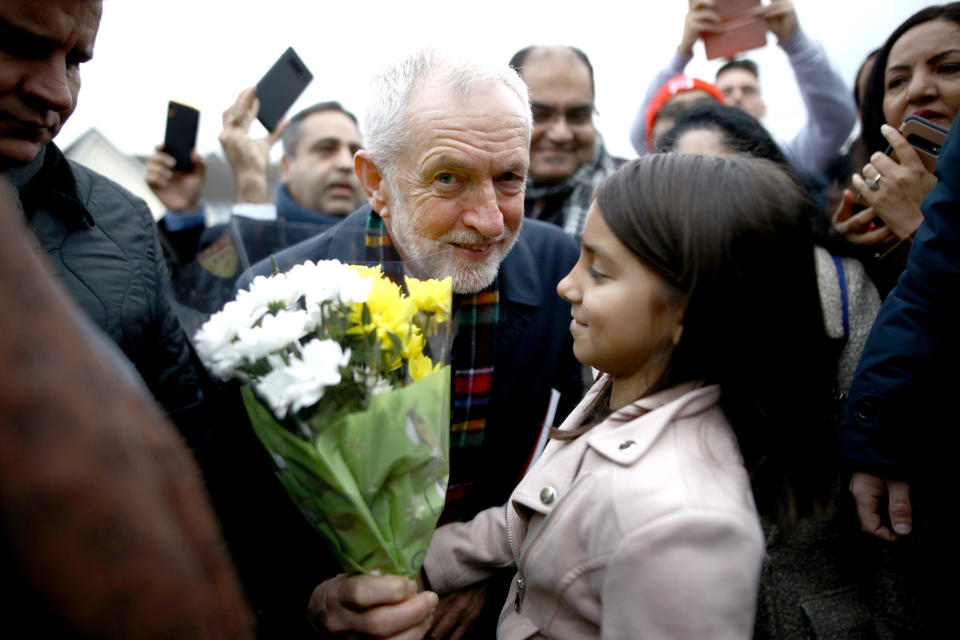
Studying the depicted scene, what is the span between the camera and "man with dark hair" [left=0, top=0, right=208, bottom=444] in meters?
1.40

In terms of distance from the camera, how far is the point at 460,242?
6.72 feet

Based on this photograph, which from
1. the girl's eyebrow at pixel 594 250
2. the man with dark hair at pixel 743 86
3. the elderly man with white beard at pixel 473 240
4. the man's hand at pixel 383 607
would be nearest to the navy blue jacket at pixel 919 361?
the girl's eyebrow at pixel 594 250

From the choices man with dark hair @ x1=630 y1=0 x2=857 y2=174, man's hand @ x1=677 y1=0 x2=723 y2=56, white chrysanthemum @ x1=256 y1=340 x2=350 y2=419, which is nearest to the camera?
white chrysanthemum @ x1=256 y1=340 x2=350 y2=419

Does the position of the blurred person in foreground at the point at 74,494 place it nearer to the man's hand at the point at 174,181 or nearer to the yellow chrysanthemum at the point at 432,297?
the yellow chrysanthemum at the point at 432,297

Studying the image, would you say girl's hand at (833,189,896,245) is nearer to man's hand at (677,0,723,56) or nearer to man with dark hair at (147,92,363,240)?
man's hand at (677,0,723,56)

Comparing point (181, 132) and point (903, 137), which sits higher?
point (181, 132)

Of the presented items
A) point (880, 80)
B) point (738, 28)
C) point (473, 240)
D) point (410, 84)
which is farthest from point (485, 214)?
point (738, 28)

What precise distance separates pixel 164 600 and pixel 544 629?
1.02m

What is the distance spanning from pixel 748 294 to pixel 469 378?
1.01 m

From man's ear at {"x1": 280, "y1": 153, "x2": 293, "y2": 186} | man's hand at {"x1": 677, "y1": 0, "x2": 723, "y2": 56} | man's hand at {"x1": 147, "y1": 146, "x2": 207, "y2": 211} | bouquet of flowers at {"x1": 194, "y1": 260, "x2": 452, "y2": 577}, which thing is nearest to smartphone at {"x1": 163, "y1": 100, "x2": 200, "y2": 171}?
man's hand at {"x1": 147, "y1": 146, "x2": 207, "y2": 211}

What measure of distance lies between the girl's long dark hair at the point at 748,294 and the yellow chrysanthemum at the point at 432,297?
42 centimetres

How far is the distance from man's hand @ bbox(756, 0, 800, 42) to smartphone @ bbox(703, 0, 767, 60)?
1.4 inches

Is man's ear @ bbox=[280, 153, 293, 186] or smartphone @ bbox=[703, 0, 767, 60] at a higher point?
smartphone @ bbox=[703, 0, 767, 60]

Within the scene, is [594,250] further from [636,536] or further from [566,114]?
[566,114]
